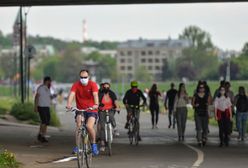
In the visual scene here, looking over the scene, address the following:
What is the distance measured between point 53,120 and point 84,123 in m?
20.1

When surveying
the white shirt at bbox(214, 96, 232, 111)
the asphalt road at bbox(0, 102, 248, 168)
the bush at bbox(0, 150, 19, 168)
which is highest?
the white shirt at bbox(214, 96, 232, 111)

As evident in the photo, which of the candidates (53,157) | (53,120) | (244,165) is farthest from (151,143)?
(53,120)

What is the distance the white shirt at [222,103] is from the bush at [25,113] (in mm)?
14194

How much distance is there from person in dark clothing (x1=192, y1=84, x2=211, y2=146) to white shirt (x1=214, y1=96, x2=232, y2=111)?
27 cm

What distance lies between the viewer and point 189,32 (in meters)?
185

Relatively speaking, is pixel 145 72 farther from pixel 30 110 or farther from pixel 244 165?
pixel 244 165

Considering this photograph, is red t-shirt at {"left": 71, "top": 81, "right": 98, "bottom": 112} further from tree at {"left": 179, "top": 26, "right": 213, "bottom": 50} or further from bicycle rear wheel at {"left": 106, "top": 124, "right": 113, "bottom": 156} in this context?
tree at {"left": 179, "top": 26, "right": 213, "bottom": 50}

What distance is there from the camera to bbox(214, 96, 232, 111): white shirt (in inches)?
866

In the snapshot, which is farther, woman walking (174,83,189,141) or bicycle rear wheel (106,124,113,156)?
woman walking (174,83,189,141)

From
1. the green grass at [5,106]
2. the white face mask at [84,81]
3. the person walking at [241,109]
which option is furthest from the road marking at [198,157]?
the green grass at [5,106]

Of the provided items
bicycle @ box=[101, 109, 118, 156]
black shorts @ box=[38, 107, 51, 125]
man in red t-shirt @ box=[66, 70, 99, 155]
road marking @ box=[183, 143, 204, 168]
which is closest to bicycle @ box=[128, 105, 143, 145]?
road marking @ box=[183, 143, 204, 168]

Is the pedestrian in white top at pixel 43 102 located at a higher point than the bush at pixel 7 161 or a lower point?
higher

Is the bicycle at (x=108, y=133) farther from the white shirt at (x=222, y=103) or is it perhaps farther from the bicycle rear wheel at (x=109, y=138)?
the white shirt at (x=222, y=103)

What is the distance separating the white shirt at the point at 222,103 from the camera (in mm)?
22000
